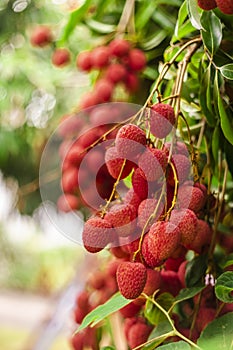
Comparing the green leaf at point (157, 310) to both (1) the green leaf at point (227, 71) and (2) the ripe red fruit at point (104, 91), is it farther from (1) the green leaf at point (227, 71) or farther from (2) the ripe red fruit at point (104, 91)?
(2) the ripe red fruit at point (104, 91)

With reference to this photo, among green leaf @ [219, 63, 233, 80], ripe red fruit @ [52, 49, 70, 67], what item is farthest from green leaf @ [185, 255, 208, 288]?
ripe red fruit @ [52, 49, 70, 67]

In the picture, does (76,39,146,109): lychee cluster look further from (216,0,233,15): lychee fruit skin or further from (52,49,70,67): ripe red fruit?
(216,0,233,15): lychee fruit skin

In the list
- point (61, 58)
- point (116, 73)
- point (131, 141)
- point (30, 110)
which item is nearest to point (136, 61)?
point (116, 73)

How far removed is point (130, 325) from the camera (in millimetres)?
392

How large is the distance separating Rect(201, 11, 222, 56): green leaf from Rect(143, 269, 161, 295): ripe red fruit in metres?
0.13

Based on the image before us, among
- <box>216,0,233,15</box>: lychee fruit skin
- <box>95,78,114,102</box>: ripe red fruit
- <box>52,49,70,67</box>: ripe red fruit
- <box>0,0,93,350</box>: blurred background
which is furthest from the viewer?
<box>0,0,93,350</box>: blurred background

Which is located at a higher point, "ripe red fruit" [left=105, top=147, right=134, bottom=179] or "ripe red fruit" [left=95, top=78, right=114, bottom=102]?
"ripe red fruit" [left=105, top=147, right=134, bottom=179]

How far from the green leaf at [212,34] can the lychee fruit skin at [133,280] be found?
13cm

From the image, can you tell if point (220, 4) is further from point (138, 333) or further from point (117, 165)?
point (138, 333)

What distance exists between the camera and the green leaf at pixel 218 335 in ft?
1.01

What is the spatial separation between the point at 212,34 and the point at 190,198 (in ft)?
0.31

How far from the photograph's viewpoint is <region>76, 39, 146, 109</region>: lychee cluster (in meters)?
0.56

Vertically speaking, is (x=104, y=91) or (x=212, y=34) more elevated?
(x=212, y=34)

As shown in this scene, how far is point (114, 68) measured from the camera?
58cm
